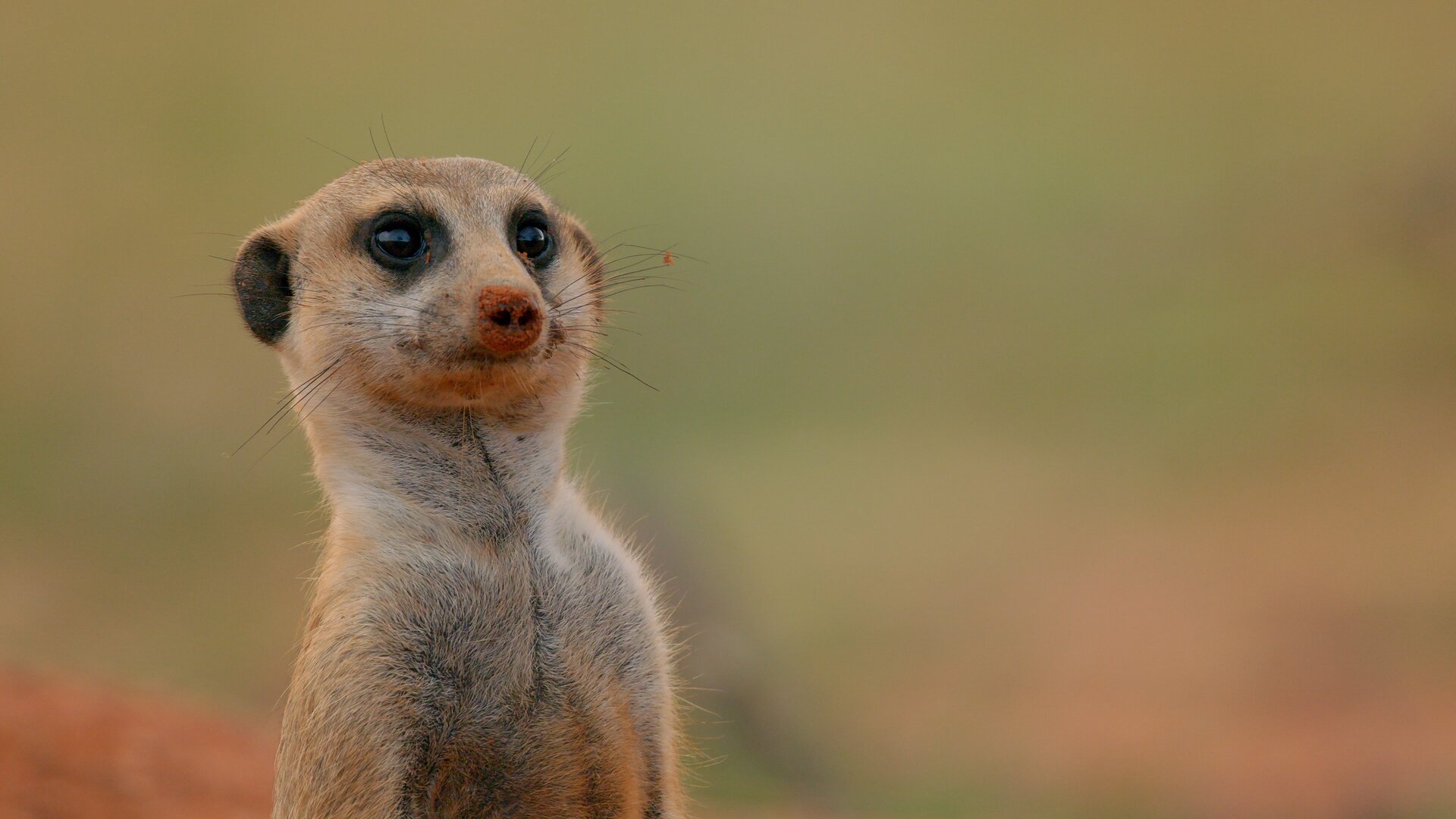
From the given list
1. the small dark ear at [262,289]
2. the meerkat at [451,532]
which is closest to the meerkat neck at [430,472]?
the meerkat at [451,532]

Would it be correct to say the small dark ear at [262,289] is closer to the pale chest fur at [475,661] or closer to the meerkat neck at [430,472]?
the meerkat neck at [430,472]

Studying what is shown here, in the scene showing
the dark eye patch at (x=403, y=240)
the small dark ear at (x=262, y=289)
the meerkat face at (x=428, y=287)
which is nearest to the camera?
the meerkat face at (x=428, y=287)

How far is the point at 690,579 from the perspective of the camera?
13.7 ft

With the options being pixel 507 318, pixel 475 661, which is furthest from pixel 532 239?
pixel 475 661

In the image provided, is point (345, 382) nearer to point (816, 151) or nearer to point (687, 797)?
point (687, 797)

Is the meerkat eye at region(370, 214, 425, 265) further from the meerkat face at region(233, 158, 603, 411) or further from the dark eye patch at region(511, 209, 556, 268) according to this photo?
the dark eye patch at region(511, 209, 556, 268)

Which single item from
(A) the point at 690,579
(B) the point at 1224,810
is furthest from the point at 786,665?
(B) the point at 1224,810

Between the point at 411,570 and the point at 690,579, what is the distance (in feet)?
8.17

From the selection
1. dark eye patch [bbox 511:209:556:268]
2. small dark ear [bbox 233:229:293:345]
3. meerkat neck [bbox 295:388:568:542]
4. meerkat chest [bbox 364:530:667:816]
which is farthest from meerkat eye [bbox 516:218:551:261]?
meerkat chest [bbox 364:530:667:816]

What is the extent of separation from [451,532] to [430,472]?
111mm

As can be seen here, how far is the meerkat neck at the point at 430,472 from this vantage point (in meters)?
1.81

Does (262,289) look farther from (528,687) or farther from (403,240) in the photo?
(528,687)

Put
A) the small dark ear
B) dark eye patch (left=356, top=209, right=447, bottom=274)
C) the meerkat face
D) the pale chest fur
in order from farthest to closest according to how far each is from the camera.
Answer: the small dark ear
dark eye patch (left=356, top=209, right=447, bottom=274)
the meerkat face
the pale chest fur

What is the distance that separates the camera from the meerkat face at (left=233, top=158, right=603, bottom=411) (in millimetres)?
1765
